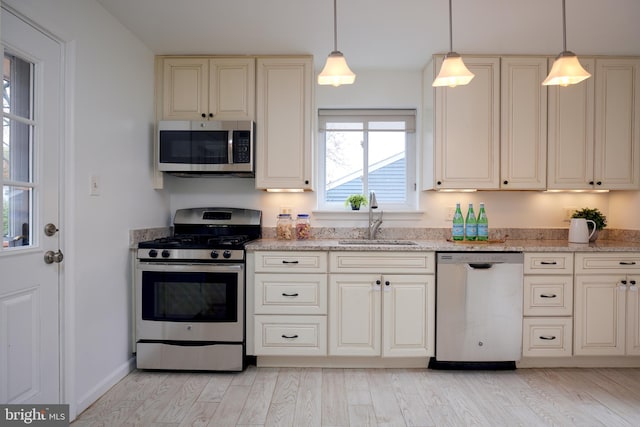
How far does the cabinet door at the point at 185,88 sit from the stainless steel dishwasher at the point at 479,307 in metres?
2.17

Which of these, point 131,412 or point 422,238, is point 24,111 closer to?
point 131,412

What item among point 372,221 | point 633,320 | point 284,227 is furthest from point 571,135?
point 284,227

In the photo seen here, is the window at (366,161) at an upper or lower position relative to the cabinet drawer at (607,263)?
upper

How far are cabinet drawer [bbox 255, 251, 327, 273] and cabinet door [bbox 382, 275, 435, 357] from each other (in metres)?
0.47

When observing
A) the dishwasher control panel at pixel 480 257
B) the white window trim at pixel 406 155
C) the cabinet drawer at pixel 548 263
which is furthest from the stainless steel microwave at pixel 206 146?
the cabinet drawer at pixel 548 263

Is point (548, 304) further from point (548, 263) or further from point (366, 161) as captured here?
point (366, 161)

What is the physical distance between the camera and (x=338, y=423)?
1.95m

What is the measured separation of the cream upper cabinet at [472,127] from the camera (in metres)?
2.82

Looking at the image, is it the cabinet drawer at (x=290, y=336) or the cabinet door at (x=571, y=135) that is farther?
the cabinet door at (x=571, y=135)

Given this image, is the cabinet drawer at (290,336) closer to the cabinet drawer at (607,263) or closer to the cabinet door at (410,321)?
the cabinet door at (410,321)

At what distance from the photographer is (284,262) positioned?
2578mm

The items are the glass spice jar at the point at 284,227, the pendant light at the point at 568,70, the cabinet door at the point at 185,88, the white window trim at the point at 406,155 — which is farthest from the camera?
the white window trim at the point at 406,155

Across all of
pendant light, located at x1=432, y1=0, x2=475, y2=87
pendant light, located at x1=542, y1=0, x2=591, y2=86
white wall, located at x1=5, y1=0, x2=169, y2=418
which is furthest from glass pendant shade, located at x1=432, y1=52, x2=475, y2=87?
white wall, located at x1=5, y1=0, x2=169, y2=418

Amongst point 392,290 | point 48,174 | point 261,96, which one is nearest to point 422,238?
point 392,290
